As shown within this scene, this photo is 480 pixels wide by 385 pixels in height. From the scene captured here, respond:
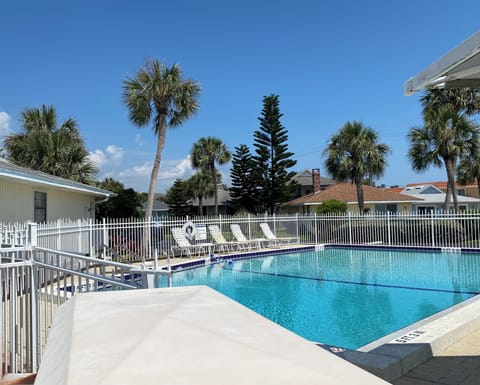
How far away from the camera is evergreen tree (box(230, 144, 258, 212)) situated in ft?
108

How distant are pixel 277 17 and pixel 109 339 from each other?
1391 centimetres

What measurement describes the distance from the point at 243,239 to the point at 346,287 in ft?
26.8

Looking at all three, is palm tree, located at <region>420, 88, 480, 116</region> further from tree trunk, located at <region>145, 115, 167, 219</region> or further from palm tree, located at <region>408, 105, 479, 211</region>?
tree trunk, located at <region>145, 115, 167, 219</region>

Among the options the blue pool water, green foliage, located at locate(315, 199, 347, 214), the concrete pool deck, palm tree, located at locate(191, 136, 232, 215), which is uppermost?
palm tree, located at locate(191, 136, 232, 215)

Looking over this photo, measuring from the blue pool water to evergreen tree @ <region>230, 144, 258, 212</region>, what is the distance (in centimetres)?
1581

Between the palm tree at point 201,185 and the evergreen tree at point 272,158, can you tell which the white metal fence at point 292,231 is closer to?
the evergreen tree at point 272,158

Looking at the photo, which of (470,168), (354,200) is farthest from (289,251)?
(354,200)

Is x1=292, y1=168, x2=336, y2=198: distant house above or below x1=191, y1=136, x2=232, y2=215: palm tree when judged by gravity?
below

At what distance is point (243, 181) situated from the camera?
33.6m

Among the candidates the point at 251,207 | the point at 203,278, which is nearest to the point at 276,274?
the point at 203,278

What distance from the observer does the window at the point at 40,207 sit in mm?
12500

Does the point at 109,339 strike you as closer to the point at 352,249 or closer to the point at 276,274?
the point at 276,274

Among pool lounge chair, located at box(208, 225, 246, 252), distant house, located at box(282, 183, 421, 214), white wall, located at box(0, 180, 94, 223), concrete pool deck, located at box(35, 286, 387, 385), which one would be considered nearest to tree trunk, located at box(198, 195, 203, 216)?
distant house, located at box(282, 183, 421, 214)

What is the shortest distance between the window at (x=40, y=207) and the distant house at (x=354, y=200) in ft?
70.6
